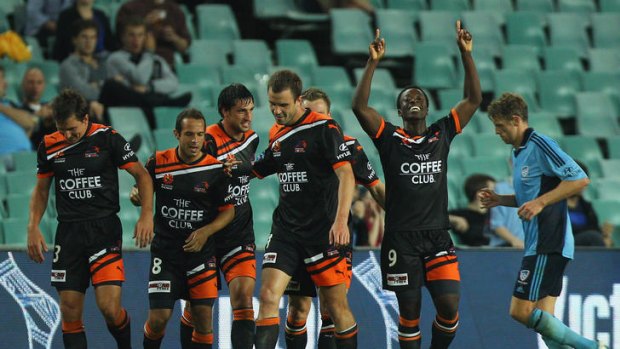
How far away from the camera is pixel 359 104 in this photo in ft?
29.4

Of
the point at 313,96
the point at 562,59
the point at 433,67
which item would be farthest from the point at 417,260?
the point at 562,59

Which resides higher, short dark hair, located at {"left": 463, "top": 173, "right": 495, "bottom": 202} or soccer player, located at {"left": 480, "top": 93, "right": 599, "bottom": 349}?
short dark hair, located at {"left": 463, "top": 173, "right": 495, "bottom": 202}

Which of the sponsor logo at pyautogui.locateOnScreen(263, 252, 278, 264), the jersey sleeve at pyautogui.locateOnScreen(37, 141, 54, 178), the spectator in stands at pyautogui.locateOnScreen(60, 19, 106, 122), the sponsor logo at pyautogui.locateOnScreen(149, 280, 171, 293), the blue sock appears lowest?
the blue sock

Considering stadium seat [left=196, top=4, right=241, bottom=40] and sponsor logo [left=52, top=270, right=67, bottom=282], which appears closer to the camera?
sponsor logo [left=52, top=270, right=67, bottom=282]

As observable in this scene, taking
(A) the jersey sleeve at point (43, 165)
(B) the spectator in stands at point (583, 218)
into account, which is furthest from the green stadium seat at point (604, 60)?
(A) the jersey sleeve at point (43, 165)

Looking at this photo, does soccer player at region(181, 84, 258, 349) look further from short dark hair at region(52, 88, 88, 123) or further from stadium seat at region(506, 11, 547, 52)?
stadium seat at region(506, 11, 547, 52)

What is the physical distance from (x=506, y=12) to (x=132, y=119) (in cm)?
565

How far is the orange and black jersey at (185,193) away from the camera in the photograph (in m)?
9.17

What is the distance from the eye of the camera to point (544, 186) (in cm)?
918

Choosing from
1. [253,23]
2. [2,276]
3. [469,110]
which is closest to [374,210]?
[469,110]

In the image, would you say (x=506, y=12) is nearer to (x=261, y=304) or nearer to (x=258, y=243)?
(x=258, y=243)

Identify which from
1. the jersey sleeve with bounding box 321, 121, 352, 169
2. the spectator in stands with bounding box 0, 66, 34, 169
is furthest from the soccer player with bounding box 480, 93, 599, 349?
the spectator in stands with bounding box 0, 66, 34, 169

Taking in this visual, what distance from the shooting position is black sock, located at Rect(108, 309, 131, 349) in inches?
364

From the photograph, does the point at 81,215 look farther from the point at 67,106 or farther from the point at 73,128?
the point at 67,106
